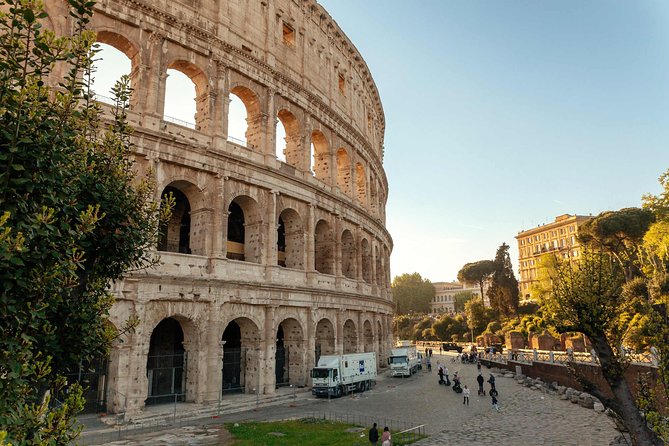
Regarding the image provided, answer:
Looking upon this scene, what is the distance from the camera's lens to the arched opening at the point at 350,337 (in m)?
32.8

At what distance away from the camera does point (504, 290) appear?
2790 inches

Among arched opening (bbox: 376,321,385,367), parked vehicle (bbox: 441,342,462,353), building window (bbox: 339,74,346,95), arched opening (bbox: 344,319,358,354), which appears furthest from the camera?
parked vehicle (bbox: 441,342,462,353)

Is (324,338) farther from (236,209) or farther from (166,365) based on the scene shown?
(166,365)

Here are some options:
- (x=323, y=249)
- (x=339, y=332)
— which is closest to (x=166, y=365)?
(x=339, y=332)

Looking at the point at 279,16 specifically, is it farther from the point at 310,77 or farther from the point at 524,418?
the point at 524,418

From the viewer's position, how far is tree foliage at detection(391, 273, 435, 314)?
112500mm

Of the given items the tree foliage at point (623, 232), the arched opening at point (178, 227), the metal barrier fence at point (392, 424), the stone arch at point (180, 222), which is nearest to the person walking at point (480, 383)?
the metal barrier fence at point (392, 424)

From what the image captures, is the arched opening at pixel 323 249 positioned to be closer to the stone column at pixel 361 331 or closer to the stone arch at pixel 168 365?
the stone column at pixel 361 331

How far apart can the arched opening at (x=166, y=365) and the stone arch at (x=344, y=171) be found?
1707 centimetres

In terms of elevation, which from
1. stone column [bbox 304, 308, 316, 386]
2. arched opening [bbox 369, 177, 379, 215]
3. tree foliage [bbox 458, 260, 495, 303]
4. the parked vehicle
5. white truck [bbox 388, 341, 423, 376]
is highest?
arched opening [bbox 369, 177, 379, 215]

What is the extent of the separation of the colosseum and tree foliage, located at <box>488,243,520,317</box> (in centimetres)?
4345

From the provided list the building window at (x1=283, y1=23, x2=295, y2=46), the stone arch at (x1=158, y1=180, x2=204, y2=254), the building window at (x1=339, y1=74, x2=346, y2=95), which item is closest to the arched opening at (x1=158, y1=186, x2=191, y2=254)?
the stone arch at (x1=158, y1=180, x2=204, y2=254)

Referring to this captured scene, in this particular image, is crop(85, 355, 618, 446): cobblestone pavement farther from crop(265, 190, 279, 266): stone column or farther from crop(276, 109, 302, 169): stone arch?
crop(276, 109, 302, 169): stone arch

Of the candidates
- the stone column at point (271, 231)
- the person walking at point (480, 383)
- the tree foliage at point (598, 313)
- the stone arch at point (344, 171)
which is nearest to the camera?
the tree foliage at point (598, 313)
